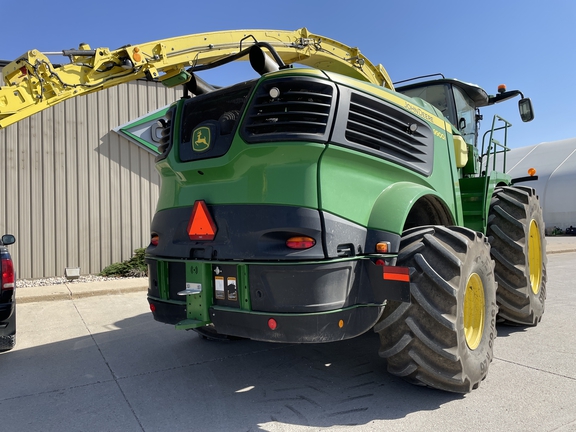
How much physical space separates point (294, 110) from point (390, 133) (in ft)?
2.96

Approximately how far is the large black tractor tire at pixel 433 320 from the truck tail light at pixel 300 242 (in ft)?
2.41

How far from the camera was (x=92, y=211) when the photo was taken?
33.3 ft

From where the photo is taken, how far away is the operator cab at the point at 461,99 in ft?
18.4

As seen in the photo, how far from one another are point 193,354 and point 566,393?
325cm

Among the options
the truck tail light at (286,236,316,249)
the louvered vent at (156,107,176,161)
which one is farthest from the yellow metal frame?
the truck tail light at (286,236,316,249)

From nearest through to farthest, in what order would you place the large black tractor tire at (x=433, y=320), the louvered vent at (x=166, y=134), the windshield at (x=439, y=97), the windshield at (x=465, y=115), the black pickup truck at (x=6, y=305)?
the large black tractor tire at (x=433, y=320) < the louvered vent at (x=166, y=134) < the black pickup truck at (x=6, y=305) < the windshield at (x=439, y=97) < the windshield at (x=465, y=115)

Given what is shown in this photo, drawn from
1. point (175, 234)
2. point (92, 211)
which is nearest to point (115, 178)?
point (92, 211)

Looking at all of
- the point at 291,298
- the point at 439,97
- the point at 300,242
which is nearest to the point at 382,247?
the point at 300,242

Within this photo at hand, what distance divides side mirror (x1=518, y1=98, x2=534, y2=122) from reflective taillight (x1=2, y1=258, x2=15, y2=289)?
20.3 ft

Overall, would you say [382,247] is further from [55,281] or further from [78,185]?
[78,185]

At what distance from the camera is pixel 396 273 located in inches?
Answer: 124

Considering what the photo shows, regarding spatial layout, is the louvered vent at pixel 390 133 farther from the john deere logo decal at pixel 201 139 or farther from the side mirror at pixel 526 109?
the side mirror at pixel 526 109

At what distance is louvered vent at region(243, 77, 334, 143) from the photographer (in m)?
3.13

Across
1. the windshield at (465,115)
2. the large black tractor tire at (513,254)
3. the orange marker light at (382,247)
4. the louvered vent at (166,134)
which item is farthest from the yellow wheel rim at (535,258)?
the louvered vent at (166,134)
